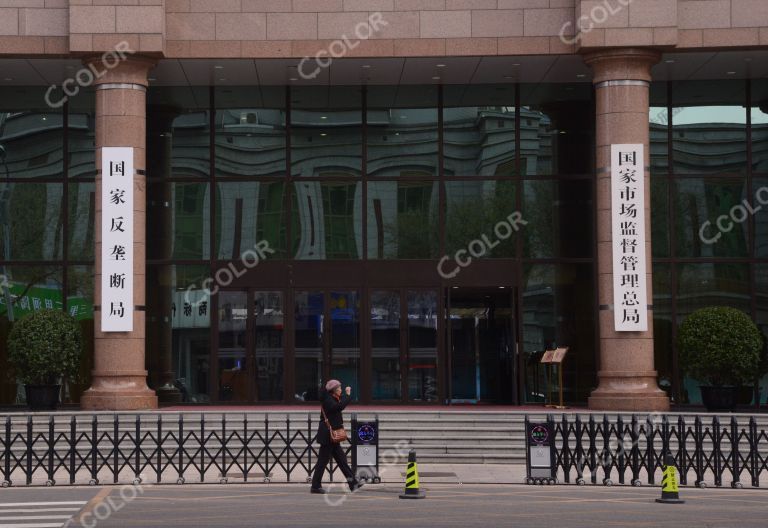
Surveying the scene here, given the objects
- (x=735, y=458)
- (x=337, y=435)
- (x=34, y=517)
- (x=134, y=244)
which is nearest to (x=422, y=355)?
(x=134, y=244)

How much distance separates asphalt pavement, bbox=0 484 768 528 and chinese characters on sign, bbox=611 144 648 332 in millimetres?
8754

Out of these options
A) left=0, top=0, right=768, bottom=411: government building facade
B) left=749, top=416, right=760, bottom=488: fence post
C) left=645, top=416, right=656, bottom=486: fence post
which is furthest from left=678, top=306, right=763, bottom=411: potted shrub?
left=645, top=416, right=656, bottom=486: fence post

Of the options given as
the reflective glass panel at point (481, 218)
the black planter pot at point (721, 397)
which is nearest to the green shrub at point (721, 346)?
the black planter pot at point (721, 397)

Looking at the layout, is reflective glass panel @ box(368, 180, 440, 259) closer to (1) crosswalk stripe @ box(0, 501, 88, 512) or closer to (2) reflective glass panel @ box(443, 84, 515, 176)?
(2) reflective glass panel @ box(443, 84, 515, 176)

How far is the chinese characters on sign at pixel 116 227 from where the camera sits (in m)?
29.2

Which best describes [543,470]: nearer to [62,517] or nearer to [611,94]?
[62,517]

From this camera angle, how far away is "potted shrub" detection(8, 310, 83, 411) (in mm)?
29469

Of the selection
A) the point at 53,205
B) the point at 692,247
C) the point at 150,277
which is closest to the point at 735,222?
the point at 692,247

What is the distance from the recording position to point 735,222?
3309 cm

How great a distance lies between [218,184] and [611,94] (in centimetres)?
1037

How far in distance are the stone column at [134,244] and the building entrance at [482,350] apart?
7912mm

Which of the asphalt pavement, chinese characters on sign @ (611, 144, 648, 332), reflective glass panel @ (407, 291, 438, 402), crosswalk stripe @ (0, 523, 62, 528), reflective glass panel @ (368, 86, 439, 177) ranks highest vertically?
reflective glass panel @ (368, 86, 439, 177)

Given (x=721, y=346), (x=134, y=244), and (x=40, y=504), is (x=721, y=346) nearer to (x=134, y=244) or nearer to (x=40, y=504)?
(x=134, y=244)

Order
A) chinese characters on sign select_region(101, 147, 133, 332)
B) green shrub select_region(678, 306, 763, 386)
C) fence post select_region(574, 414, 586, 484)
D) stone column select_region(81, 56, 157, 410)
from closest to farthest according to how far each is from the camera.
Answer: fence post select_region(574, 414, 586, 484) < stone column select_region(81, 56, 157, 410) < chinese characters on sign select_region(101, 147, 133, 332) < green shrub select_region(678, 306, 763, 386)
